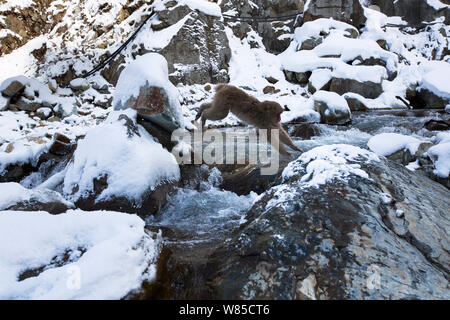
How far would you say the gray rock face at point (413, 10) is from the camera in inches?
723

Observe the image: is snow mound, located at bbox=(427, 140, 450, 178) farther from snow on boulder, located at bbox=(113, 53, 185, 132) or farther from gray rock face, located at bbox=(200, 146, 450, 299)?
snow on boulder, located at bbox=(113, 53, 185, 132)

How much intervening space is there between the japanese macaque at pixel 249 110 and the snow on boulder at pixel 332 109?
150 inches

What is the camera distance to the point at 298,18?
14750mm

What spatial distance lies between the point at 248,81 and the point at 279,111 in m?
7.89

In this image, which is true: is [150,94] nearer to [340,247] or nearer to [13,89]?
[340,247]

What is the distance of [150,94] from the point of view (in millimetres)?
4031

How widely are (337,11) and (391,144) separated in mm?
12201

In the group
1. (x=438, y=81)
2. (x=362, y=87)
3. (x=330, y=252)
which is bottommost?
(x=362, y=87)

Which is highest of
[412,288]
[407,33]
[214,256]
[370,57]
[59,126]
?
[412,288]

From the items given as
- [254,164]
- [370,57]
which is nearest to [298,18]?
[370,57]

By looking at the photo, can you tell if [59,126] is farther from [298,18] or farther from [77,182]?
[298,18]

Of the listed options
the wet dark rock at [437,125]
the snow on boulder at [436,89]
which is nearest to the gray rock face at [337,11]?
the snow on boulder at [436,89]

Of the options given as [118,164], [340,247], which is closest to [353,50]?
[118,164]
